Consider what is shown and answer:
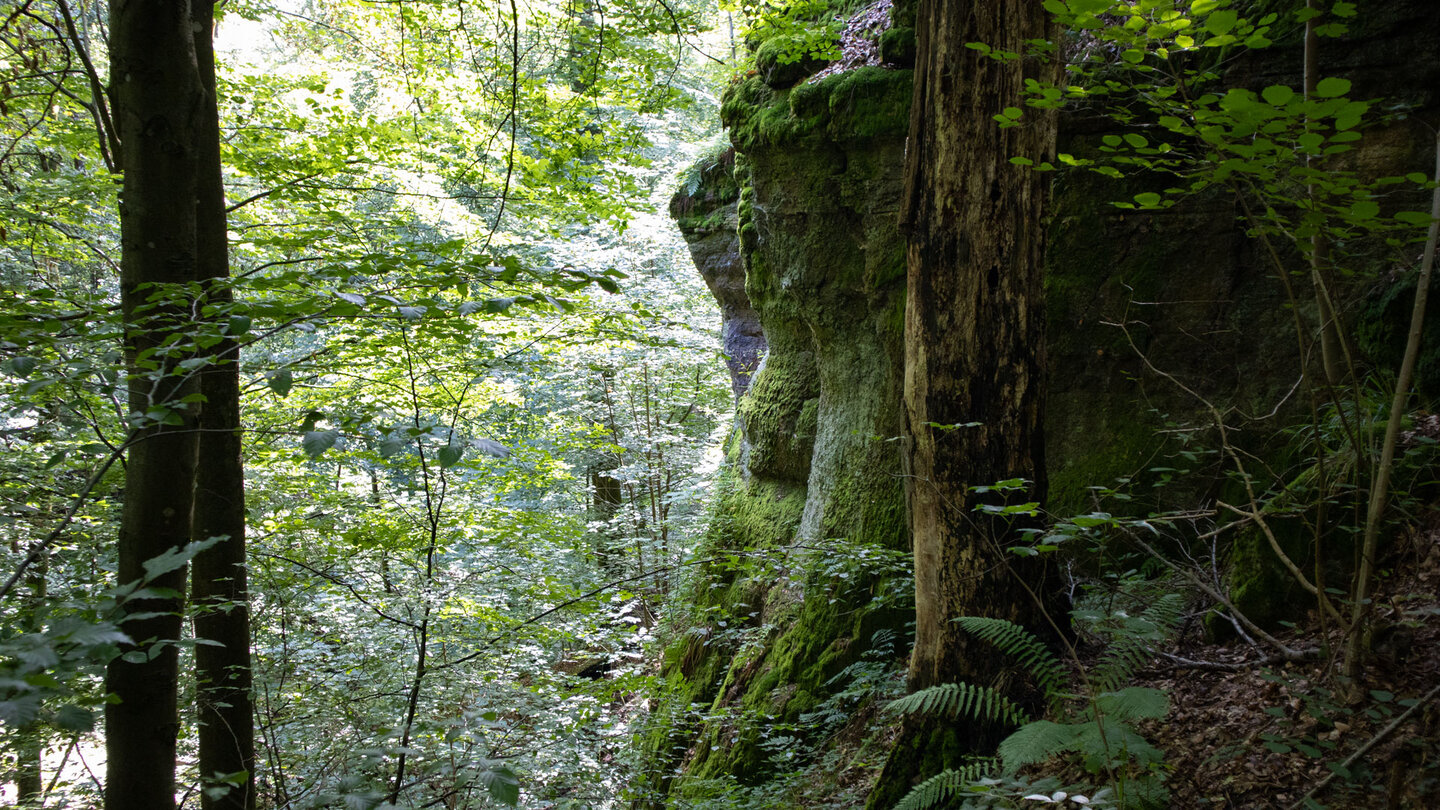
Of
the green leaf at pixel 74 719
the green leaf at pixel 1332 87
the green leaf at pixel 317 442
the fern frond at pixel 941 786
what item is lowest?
the fern frond at pixel 941 786

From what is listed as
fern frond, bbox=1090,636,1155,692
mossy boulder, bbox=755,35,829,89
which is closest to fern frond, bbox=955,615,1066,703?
fern frond, bbox=1090,636,1155,692

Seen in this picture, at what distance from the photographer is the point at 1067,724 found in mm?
2465

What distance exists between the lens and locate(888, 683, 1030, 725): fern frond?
8.90 feet

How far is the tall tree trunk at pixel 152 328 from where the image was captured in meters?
2.04

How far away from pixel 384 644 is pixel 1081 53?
257 inches

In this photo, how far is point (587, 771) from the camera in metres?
5.04

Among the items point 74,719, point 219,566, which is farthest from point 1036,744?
point 219,566

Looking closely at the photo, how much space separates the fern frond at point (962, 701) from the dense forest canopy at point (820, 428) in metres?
0.03

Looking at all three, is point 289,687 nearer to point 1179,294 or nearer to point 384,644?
point 384,644

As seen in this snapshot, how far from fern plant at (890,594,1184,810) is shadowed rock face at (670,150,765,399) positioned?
289 inches

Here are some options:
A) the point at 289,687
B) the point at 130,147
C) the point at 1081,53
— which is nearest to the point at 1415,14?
the point at 1081,53

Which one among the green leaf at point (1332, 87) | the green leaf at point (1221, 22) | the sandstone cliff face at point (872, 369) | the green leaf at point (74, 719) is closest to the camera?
the green leaf at point (74, 719)

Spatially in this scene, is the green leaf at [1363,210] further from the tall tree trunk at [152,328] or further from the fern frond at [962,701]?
the tall tree trunk at [152,328]

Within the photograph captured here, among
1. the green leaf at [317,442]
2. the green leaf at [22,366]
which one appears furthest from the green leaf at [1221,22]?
the green leaf at [22,366]
